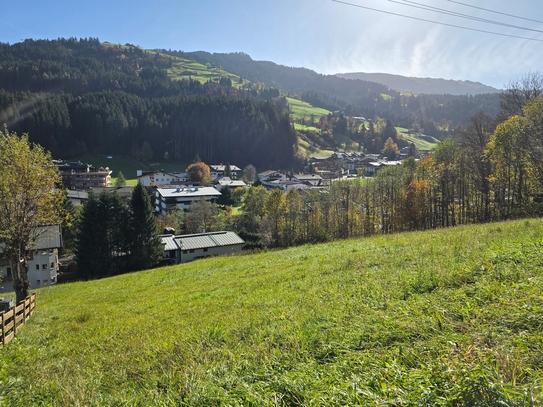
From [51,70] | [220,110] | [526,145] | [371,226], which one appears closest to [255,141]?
[220,110]

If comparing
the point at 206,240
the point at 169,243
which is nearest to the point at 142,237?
the point at 169,243

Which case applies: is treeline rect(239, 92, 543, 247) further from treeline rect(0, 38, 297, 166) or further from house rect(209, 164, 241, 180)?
treeline rect(0, 38, 297, 166)

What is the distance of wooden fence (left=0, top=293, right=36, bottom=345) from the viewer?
945 centimetres

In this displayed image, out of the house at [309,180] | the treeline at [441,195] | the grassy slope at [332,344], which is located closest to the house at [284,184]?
the house at [309,180]

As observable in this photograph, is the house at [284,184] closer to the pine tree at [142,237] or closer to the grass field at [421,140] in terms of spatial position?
the pine tree at [142,237]

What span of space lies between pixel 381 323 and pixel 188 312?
6.55m

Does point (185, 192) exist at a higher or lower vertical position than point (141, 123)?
lower

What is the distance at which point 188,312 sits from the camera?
9914mm

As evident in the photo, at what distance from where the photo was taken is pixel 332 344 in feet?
17.6

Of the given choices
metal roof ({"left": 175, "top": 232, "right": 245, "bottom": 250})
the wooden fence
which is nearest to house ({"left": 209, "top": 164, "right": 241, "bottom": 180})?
metal roof ({"left": 175, "top": 232, "right": 245, "bottom": 250})

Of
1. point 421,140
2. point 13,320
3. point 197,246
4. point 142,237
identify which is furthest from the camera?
point 421,140

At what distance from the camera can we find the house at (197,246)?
42.9 meters

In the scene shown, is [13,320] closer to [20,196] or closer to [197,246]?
[20,196]

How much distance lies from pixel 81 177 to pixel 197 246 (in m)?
79.0
